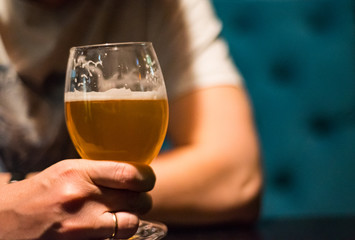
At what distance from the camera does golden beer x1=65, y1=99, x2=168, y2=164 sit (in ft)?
1.66

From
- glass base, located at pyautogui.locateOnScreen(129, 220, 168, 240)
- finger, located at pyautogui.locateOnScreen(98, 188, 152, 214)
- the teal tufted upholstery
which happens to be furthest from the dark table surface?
the teal tufted upholstery

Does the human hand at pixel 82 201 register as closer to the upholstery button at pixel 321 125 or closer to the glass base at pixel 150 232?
the glass base at pixel 150 232

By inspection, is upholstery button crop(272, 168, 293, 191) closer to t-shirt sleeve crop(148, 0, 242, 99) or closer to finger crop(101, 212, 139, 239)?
t-shirt sleeve crop(148, 0, 242, 99)

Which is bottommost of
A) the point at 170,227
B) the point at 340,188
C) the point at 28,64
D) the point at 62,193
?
the point at 340,188

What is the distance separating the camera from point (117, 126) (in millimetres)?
510

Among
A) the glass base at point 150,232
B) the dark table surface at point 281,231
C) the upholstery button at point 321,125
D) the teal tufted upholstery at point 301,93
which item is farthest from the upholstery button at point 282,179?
the glass base at point 150,232

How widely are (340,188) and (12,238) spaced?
3.36 feet

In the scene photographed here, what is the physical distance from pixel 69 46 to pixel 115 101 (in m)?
0.49

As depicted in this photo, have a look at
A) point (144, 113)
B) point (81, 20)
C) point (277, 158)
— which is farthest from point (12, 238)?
point (277, 158)

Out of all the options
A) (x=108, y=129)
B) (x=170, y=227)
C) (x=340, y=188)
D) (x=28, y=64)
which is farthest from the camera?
(x=340, y=188)

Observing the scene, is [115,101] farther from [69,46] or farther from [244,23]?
[244,23]

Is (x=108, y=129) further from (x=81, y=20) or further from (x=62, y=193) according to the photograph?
(x=81, y=20)

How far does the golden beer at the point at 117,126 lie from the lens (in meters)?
0.51

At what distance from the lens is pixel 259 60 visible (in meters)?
1.41
